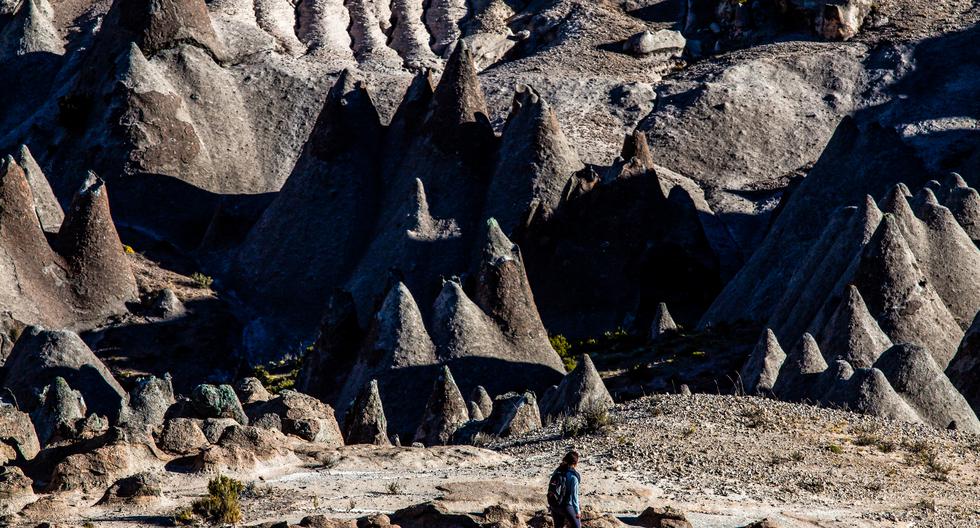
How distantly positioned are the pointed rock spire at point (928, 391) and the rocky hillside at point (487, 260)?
0.06m

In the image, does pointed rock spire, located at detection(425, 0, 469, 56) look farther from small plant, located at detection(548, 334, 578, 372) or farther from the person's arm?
the person's arm

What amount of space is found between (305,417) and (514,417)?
18.0 ft

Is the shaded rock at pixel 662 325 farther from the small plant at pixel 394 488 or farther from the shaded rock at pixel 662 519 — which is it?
the shaded rock at pixel 662 519

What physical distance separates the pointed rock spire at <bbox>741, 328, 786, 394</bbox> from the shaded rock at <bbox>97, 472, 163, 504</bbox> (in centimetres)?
1978

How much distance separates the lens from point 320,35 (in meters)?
82.6

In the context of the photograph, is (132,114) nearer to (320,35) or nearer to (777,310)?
(320,35)

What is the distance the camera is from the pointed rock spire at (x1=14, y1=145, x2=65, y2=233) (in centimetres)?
6288

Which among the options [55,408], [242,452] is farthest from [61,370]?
[242,452]

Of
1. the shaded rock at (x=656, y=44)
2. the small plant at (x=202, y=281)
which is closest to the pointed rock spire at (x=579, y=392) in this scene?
the small plant at (x=202, y=281)

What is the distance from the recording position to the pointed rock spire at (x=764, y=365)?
136ft

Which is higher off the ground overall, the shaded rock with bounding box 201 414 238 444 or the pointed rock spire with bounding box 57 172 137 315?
the pointed rock spire with bounding box 57 172 137 315

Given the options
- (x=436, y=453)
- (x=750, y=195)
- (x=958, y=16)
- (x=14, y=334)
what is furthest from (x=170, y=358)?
(x=958, y=16)

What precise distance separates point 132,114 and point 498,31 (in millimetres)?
22573

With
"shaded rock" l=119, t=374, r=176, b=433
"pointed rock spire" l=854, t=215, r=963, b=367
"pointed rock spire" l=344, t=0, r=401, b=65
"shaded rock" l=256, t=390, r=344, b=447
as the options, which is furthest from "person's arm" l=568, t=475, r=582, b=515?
"pointed rock spire" l=344, t=0, r=401, b=65
